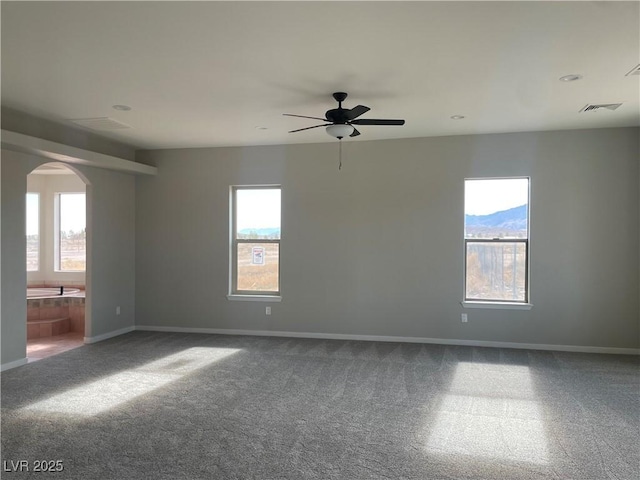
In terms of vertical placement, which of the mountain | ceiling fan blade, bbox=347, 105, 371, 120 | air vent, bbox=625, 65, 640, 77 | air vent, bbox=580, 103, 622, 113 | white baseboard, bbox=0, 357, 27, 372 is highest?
air vent, bbox=580, 103, 622, 113

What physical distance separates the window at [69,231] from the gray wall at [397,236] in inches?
93.2

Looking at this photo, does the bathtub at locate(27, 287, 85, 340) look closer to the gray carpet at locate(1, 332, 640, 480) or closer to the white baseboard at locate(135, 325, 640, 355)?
the white baseboard at locate(135, 325, 640, 355)

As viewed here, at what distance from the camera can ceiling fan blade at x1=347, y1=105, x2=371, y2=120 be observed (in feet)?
12.3

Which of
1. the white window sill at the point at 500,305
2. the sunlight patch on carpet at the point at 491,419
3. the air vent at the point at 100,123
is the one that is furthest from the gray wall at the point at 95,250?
the white window sill at the point at 500,305

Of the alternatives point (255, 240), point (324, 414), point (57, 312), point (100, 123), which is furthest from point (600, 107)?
point (57, 312)

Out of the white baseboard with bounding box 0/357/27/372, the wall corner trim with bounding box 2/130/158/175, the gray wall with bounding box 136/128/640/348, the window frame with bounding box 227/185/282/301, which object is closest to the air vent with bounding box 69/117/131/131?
the wall corner trim with bounding box 2/130/158/175

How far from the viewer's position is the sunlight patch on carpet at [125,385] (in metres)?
3.70

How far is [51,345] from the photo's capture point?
587cm

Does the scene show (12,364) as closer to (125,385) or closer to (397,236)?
(125,385)

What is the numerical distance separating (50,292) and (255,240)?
378cm

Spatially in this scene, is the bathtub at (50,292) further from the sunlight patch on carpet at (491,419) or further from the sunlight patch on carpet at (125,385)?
the sunlight patch on carpet at (491,419)

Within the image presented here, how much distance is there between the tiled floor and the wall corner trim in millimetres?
2319

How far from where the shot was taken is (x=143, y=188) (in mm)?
6797

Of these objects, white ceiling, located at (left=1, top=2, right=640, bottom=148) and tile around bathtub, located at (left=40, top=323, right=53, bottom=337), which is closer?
white ceiling, located at (left=1, top=2, right=640, bottom=148)
